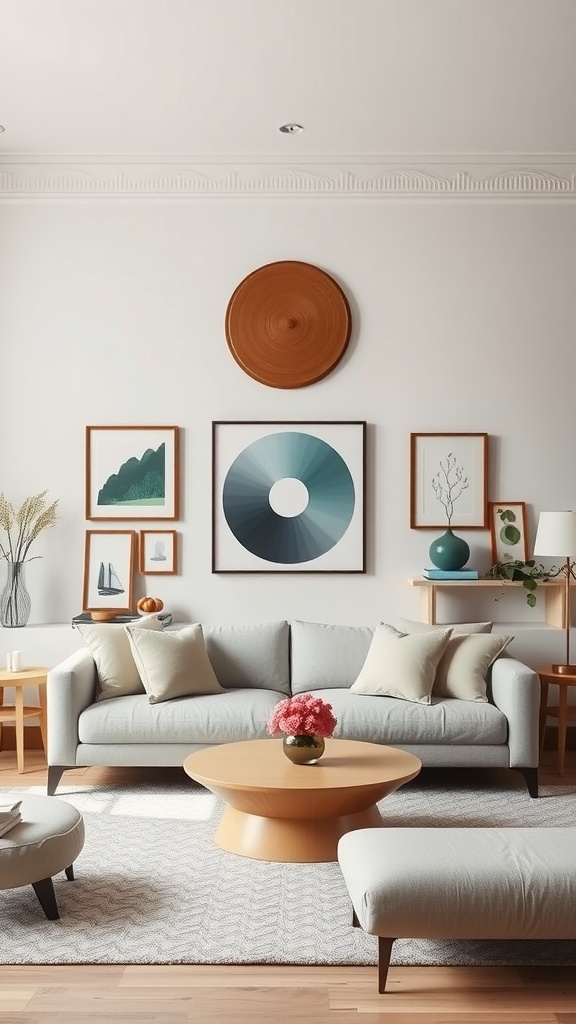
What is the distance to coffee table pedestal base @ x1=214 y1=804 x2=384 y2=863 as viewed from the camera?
12.3ft

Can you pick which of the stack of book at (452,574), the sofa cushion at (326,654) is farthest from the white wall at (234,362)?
the sofa cushion at (326,654)

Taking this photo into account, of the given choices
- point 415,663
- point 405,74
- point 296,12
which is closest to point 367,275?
point 405,74

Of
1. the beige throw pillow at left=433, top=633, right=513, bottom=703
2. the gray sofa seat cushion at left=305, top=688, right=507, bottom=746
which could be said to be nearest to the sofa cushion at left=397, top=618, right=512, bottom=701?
the beige throw pillow at left=433, top=633, right=513, bottom=703

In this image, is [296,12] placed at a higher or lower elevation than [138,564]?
higher

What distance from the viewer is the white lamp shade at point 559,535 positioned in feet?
17.3

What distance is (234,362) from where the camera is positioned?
584 cm

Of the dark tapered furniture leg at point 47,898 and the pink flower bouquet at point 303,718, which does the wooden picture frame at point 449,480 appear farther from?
the dark tapered furniture leg at point 47,898

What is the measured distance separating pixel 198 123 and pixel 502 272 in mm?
1950

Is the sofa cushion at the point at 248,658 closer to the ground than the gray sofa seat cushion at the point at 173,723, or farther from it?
farther from it

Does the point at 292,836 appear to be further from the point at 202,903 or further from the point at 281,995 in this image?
the point at 281,995

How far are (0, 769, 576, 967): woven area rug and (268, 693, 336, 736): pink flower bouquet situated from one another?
500mm

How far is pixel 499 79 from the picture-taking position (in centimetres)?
484

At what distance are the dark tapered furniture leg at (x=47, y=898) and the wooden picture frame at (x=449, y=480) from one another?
3.22 metres

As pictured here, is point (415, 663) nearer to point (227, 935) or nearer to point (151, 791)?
point (151, 791)
